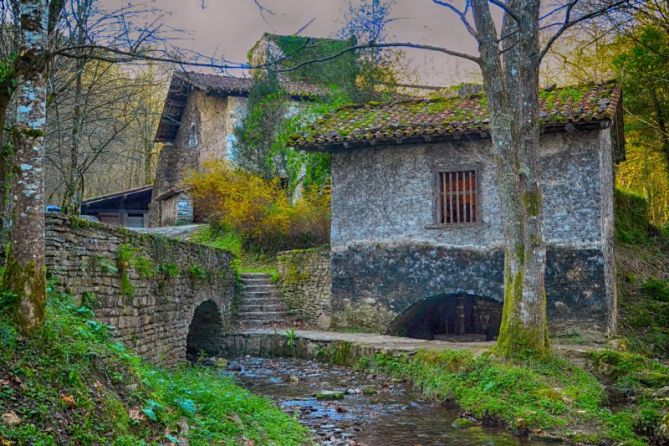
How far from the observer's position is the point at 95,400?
5027 millimetres

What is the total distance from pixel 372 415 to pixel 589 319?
6142mm

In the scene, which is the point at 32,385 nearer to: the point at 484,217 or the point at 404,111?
the point at 484,217

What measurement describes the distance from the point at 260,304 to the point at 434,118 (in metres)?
6.37

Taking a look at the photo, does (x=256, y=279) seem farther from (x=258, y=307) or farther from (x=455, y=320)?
(x=455, y=320)

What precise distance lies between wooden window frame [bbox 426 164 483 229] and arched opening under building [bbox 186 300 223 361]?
5.09 metres

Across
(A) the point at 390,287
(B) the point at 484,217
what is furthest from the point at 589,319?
(A) the point at 390,287

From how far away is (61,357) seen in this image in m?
5.28

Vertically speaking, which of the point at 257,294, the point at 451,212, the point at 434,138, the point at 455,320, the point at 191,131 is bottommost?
the point at 455,320

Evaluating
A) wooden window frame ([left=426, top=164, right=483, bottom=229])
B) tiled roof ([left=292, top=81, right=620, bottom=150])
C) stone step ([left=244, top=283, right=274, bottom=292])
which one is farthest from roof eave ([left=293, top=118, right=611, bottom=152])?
stone step ([left=244, top=283, right=274, bottom=292])

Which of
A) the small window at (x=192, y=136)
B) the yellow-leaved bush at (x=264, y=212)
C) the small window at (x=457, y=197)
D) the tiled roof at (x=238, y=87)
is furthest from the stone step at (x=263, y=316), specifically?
the small window at (x=192, y=136)

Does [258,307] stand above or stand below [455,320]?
above

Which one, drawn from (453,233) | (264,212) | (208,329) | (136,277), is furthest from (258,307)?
(136,277)

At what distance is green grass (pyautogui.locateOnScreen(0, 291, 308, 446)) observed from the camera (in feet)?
14.6

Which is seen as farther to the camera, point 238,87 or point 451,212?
point 238,87
